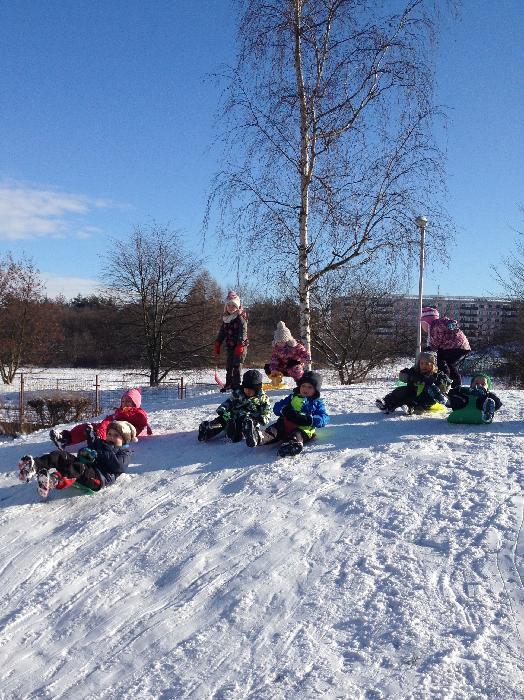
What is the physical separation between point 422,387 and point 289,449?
242 centimetres

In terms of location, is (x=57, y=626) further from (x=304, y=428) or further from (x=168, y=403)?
(x=168, y=403)

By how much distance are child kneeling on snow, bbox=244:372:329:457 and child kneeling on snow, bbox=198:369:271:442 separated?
0.22m

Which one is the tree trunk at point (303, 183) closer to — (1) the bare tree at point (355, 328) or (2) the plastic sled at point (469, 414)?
(2) the plastic sled at point (469, 414)

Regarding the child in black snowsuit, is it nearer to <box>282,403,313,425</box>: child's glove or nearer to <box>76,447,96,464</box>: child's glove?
<box>282,403,313,425</box>: child's glove

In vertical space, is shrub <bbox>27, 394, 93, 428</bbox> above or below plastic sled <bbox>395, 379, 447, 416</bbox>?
below

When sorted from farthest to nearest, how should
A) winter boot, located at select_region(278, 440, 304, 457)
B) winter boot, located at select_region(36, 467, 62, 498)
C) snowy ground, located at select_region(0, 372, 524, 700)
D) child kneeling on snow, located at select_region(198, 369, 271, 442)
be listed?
child kneeling on snow, located at select_region(198, 369, 271, 442), winter boot, located at select_region(278, 440, 304, 457), winter boot, located at select_region(36, 467, 62, 498), snowy ground, located at select_region(0, 372, 524, 700)

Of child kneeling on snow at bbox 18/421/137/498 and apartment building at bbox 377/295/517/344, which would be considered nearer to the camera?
child kneeling on snow at bbox 18/421/137/498

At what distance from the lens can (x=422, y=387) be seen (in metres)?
7.44

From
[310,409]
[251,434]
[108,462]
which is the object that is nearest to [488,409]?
[310,409]

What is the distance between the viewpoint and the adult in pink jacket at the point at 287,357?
405 inches

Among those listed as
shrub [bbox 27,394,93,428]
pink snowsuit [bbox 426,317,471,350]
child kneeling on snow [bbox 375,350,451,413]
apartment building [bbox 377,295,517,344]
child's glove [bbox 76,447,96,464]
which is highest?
apartment building [bbox 377,295,517,344]

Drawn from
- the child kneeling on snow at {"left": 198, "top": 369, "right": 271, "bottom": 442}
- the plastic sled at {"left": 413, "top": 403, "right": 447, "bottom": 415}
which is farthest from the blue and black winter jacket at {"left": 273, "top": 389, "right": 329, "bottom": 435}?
the plastic sled at {"left": 413, "top": 403, "right": 447, "bottom": 415}

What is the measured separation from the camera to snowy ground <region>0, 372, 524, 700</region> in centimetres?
300

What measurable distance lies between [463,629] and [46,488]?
3.74 m
